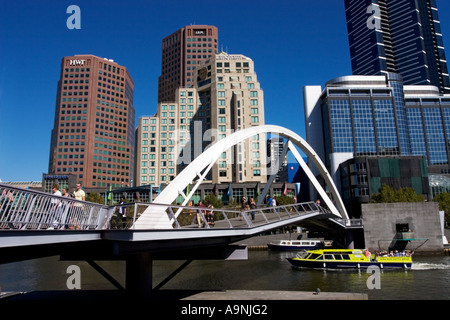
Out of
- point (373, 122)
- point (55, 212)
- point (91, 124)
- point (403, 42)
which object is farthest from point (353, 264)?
point (403, 42)

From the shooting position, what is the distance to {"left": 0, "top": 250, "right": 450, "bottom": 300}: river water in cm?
2548

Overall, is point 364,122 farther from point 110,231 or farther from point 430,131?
point 110,231

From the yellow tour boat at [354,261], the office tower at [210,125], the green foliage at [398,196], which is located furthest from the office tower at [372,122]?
the yellow tour boat at [354,261]

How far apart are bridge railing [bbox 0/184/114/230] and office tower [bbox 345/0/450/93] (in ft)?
573

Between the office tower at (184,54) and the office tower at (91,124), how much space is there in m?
20.9

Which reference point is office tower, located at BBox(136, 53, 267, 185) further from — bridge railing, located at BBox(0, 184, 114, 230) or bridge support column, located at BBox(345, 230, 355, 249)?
bridge railing, located at BBox(0, 184, 114, 230)

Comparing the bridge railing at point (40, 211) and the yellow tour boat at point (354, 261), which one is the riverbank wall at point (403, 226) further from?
the bridge railing at point (40, 211)

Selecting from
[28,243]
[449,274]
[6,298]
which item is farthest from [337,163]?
[28,243]

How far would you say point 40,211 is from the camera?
343 inches

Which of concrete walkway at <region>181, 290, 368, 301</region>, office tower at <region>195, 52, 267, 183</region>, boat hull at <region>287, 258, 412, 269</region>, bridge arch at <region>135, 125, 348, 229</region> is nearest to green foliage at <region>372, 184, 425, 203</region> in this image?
bridge arch at <region>135, 125, 348, 229</region>

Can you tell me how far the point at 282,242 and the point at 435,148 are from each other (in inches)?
3309

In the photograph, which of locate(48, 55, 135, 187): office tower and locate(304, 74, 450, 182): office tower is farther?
locate(48, 55, 135, 187): office tower

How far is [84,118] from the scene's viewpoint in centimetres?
14562

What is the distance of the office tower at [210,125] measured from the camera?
96938mm
